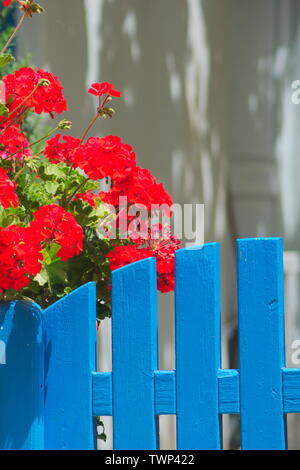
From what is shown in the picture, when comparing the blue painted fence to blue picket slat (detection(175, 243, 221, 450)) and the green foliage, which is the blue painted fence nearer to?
blue picket slat (detection(175, 243, 221, 450))

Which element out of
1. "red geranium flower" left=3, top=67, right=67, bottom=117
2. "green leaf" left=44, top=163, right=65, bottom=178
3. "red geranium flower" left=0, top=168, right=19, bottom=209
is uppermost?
"red geranium flower" left=3, top=67, right=67, bottom=117

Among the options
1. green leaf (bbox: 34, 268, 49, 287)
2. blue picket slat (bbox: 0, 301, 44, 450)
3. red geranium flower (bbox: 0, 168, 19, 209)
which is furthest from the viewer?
green leaf (bbox: 34, 268, 49, 287)

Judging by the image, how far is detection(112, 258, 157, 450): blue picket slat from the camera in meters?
1.64

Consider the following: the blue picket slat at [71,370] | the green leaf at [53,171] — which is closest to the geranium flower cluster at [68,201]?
the green leaf at [53,171]

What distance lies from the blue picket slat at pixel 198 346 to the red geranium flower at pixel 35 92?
489 millimetres

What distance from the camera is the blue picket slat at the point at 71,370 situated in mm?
1665

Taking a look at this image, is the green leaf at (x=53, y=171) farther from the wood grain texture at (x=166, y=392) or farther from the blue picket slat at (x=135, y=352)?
the wood grain texture at (x=166, y=392)

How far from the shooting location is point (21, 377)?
1659 mm

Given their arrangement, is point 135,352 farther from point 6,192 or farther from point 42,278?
point 6,192

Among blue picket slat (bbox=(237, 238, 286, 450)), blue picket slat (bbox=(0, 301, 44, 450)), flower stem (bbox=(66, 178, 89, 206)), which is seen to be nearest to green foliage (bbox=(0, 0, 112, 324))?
flower stem (bbox=(66, 178, 89, 206))

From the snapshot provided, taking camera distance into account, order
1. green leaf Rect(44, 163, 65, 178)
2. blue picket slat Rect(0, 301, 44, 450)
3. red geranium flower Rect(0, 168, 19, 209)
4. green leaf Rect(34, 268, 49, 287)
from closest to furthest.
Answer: red geranium flower Rect(0, 168, 19, 209)
blue picket slat Rect(0, 301, 44, 450)
green leaf Rect(34, 268, 49, 287)
green leaf Rect(44, 163, 65, 178)

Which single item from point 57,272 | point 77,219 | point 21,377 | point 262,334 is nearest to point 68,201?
point 77,219

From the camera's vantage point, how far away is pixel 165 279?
194 cm
